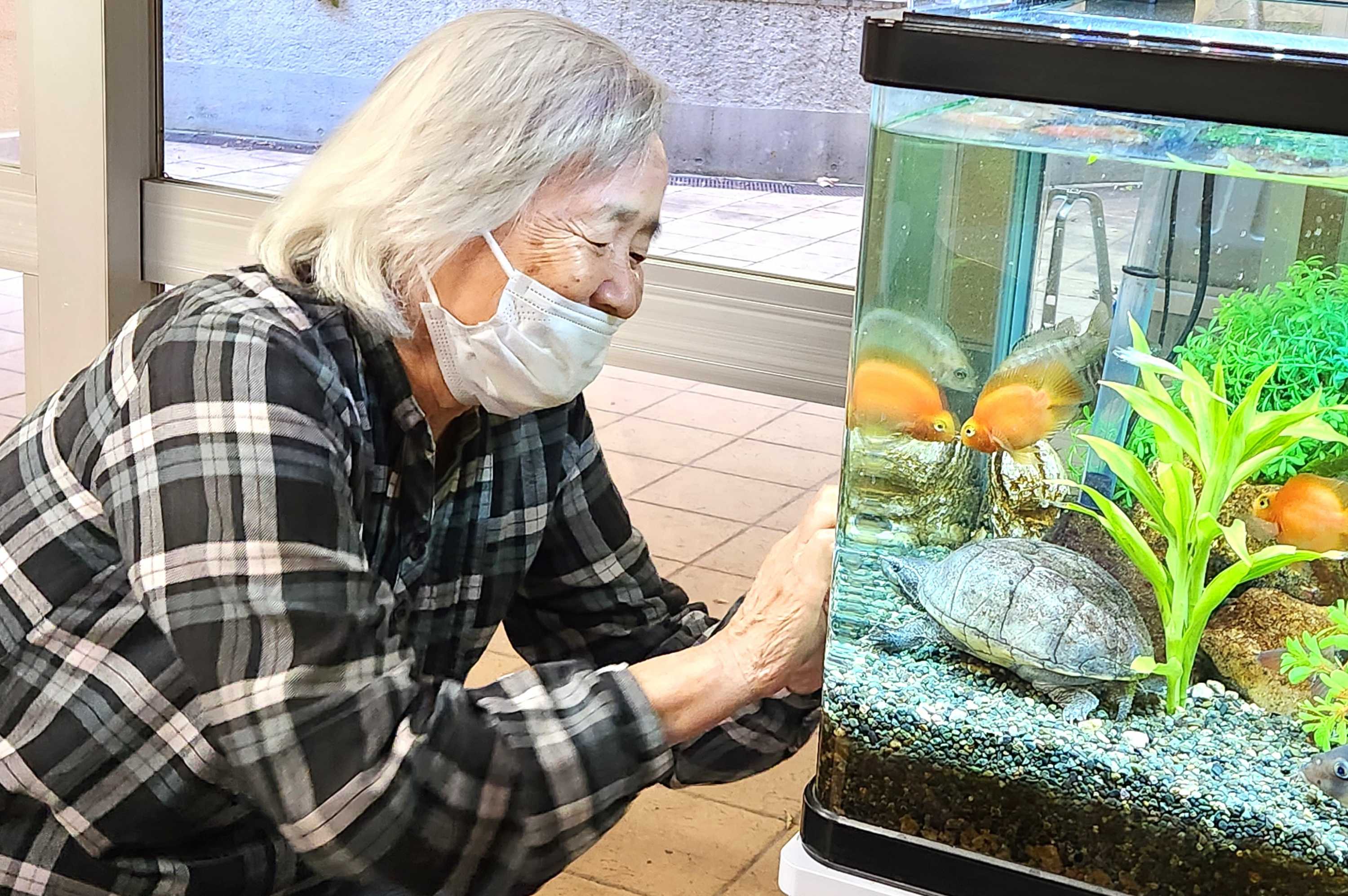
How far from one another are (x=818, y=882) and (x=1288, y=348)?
15.4 inches

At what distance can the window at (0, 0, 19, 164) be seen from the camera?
212 centimetres

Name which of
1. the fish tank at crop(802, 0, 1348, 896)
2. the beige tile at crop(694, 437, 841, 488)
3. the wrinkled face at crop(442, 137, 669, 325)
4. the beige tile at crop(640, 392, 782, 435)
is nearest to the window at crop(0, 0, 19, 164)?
the beige tile at crop(640, 392, 782, 435)

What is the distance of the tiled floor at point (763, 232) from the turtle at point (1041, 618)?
995 millimetres

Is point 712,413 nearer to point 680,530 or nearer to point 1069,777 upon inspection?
point 680,530

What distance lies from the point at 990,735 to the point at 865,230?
0.28 metres

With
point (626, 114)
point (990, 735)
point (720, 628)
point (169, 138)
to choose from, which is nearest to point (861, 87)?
point (626, 114)

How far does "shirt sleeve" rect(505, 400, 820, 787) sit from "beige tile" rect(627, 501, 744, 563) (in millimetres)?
909

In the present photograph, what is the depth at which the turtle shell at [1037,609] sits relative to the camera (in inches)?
29.6

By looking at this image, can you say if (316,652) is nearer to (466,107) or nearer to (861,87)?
(466,107)

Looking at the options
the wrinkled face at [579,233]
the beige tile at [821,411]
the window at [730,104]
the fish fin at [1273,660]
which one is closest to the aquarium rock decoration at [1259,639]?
the fish fin at [1273,660]

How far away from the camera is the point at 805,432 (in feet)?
6.63

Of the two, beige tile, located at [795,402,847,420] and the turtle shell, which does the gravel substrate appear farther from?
beige tile, located at [795,402,847,420]

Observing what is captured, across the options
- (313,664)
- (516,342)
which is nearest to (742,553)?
(516,342)

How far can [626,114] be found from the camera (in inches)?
44.1
